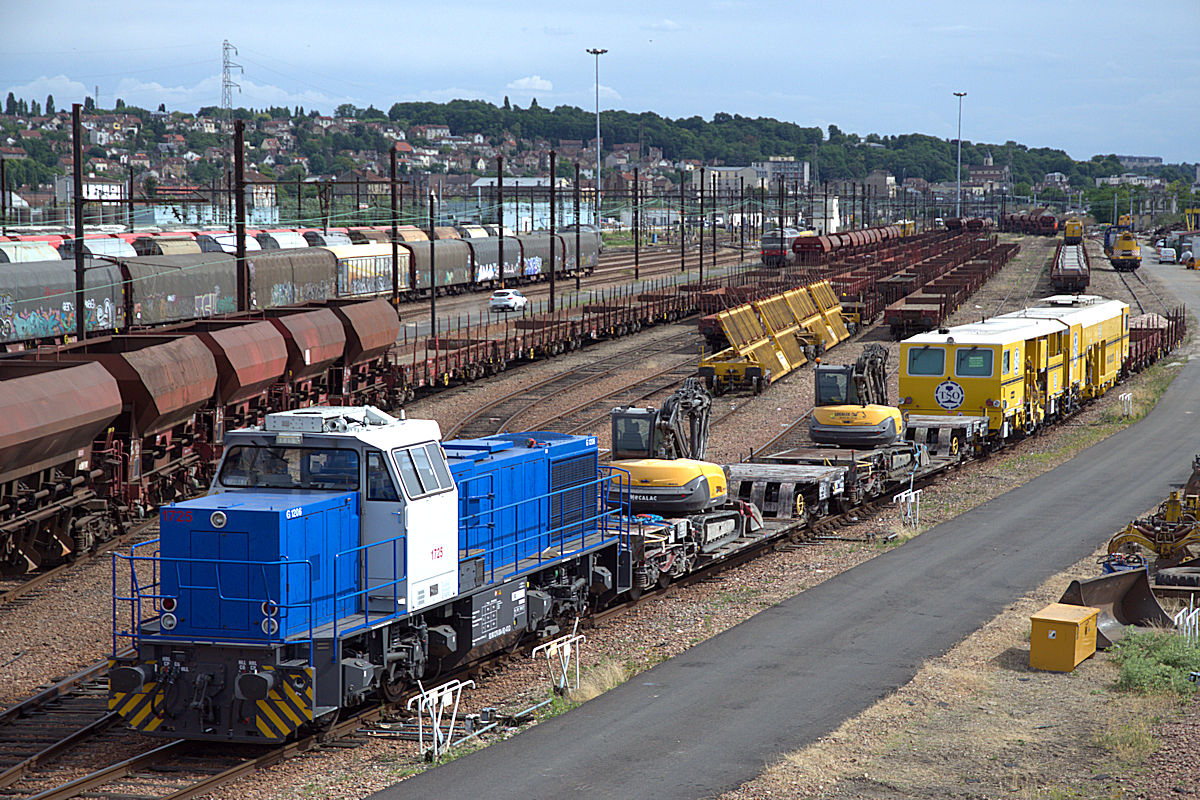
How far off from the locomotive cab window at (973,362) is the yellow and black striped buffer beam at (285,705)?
23.9 metres

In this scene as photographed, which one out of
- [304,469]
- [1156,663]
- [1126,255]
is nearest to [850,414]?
[1156,663]

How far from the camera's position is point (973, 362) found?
105ft

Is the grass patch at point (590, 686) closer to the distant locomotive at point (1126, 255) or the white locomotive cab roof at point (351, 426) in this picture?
the white locomotive cab roof at point (351, 426)

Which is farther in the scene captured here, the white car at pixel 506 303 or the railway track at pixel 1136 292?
the railway track at pixel 1136 292

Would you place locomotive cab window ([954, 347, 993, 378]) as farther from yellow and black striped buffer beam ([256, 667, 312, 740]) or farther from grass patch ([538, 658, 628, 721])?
yellow and black striped buffer beam ([256, 667, 312, 740])

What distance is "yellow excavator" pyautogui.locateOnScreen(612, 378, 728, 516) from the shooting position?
20.1m

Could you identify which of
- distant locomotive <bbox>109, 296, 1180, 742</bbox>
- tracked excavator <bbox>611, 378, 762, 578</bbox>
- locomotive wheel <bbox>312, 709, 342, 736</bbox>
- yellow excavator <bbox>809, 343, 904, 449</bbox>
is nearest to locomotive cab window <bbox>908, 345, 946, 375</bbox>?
yellow excavator <bbox>809, 343, 904, 449</bbox>

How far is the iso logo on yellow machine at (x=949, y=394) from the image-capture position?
1271 inches

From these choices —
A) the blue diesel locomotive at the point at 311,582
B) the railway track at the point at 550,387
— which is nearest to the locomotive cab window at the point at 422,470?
the blue diesel locomotive at the point at 311,582

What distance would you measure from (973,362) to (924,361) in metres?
1.29

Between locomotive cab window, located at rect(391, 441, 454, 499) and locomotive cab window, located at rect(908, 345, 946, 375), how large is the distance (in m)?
21.4

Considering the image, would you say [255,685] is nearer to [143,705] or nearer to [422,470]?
[143,705]

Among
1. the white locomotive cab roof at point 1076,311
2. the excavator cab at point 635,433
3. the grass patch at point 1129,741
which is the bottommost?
the grass patch at point 1129,741

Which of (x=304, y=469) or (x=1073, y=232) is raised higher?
(x=1073, y=232)
